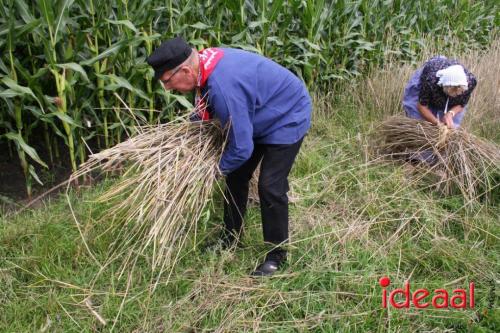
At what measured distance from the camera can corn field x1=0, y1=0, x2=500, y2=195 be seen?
2902 mm

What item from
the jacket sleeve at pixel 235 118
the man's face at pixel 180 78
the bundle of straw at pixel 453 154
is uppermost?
the man's face at pixel 180 78

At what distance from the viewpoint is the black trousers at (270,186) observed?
2326 mm

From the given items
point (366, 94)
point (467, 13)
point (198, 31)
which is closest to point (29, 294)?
point (198, 31)

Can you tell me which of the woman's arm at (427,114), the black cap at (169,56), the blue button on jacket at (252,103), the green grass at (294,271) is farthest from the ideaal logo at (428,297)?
the woman's arm at (427,114)

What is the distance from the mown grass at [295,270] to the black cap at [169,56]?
0.85 m

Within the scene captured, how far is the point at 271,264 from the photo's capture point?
248 centimetres

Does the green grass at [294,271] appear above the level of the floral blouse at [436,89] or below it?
below

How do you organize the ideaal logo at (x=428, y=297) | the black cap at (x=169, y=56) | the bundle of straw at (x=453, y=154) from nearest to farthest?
the black cap at (x=169, y=56), the ideaal logo at (x=428, y=297), the bundle of straw at (x=453, y=154)

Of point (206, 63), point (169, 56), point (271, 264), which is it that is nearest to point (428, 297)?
point (271, 264)

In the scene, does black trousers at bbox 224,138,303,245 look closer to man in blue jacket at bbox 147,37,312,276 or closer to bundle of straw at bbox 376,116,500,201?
man in blue jacket at bbox 147,37,312,276

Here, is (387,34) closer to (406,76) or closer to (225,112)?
(406,76)

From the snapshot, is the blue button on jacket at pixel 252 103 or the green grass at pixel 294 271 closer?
the blue button on jacket at pixel 252 103

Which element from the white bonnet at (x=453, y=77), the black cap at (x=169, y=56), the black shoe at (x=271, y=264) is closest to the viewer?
the black cap at (x=169, y=56)

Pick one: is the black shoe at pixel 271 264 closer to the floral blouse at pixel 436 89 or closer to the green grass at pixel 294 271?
the green grass at pixel 294 271
